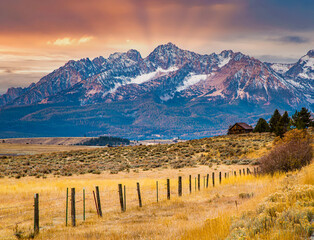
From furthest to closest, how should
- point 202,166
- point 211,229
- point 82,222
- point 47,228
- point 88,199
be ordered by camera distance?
point 202,166, point 88,199, point 82,222, point 47,228, point 211,229

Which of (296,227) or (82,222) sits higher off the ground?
(296,227)

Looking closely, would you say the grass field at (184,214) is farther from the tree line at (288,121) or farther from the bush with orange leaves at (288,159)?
the tree line at (288,121)

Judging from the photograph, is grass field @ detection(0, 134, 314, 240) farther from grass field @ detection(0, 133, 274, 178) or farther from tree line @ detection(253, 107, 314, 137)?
tree line @ detection(253, 107, 314, 137)

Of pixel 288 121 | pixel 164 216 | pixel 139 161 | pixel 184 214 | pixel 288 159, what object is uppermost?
pixel 288 121

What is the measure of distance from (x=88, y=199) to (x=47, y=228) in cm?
897

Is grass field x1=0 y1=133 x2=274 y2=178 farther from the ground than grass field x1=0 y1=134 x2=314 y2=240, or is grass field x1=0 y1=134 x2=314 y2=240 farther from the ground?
grass field x1=0 y1=134 x2=314 y2=240

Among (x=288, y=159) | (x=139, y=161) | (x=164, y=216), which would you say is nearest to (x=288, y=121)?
(x=139, y=161)

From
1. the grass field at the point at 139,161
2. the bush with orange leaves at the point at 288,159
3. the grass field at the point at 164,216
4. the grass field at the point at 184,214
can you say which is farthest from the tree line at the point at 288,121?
the grass field at the point at 164,216

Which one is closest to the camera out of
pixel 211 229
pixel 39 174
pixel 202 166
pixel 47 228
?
pixel 211 229

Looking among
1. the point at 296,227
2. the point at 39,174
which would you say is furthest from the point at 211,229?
the point at 39,174

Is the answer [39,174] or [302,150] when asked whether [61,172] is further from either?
[302,150]

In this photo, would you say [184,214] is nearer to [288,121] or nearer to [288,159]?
[288,159]

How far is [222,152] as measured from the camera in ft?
205

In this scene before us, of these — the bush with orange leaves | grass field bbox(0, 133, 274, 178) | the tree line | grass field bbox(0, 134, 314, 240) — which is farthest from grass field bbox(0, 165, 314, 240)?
the tree line
